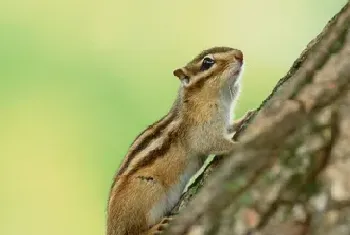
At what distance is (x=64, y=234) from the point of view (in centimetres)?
244

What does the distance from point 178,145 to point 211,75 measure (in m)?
0.17

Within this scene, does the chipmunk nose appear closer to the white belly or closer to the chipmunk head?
the chipmunk head

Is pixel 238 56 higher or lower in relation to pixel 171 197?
higher

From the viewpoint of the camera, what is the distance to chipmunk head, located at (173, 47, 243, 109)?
1.50m

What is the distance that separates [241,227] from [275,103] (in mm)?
195

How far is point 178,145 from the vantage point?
142 cm

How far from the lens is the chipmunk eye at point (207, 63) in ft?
4.95

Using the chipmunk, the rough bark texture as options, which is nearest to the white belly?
the chipmunk

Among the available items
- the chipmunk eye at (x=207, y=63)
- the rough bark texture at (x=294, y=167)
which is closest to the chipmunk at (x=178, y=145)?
the chipmunk eye at (x=207, y=63)

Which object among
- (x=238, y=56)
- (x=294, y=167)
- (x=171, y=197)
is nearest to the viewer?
(x=294, y=167)

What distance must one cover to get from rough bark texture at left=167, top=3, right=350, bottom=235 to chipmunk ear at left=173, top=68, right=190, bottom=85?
17.6 inches

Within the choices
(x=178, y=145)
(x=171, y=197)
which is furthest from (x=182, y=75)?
(x=171, y=197)

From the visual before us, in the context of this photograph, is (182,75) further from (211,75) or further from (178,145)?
(178,145)

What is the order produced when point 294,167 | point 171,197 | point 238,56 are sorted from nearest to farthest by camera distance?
point 294,167, point 171,197, point 238,56
